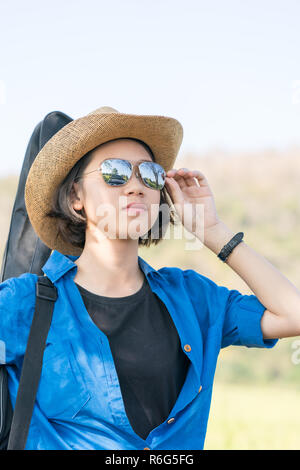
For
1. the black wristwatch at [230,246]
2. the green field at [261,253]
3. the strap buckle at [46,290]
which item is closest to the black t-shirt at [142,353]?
the strap buckle at [46,290]

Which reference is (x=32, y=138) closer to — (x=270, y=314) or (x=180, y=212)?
(x=180, y=212)

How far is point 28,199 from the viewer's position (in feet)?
8.98

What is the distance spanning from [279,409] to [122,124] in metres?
9.52

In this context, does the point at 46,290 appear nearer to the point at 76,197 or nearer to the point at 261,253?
the point at 76,197

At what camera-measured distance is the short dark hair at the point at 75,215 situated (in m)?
2.64

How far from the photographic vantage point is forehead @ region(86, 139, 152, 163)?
256 centimetres

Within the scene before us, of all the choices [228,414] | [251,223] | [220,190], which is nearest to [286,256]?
[251,223]

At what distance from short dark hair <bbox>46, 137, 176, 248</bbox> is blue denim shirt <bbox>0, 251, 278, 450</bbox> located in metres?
0.27

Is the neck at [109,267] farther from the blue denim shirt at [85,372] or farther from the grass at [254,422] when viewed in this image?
the grass at [254,422]

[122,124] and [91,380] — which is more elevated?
[122,124]

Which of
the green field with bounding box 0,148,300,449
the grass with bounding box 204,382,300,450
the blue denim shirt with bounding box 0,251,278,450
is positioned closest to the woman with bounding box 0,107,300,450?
the blue denim shirt with bounding box 0,251,278,450

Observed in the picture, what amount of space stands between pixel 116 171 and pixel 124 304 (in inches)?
21.9

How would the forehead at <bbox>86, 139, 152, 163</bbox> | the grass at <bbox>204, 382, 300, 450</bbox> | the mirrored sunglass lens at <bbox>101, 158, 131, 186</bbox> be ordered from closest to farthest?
the mirrored sunglass lens at <bbox>101, 158, 131, 186</bbox> → the forehead at <bbox>86, 139, 152, 163</bbox> → the grass at <bbox>204, 382, 300, 450</bbox>

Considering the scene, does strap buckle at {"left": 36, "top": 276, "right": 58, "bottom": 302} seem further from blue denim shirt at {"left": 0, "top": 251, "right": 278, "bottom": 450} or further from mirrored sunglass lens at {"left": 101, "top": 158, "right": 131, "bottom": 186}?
mirrored sunglass lens at {"left": 101, "top": 158, "right": 131, "bottom": 186}
